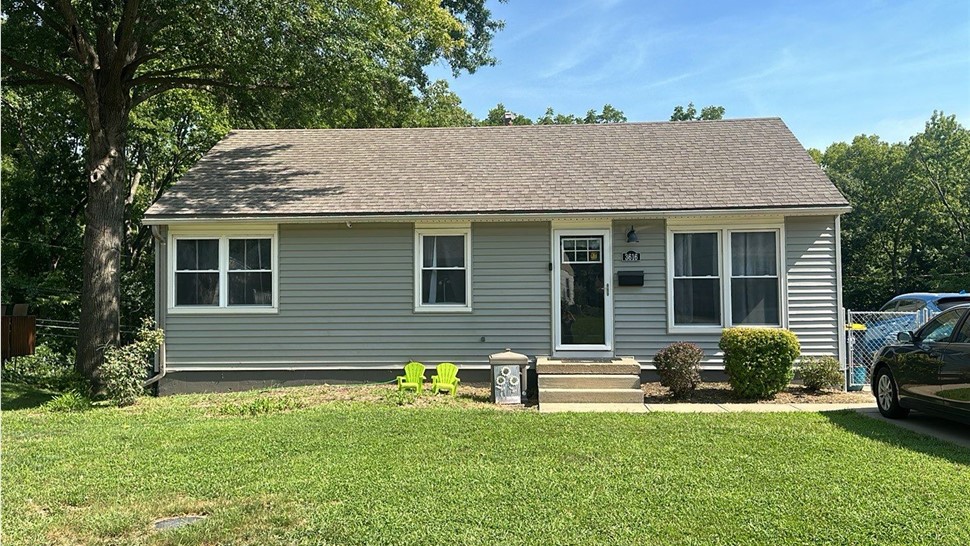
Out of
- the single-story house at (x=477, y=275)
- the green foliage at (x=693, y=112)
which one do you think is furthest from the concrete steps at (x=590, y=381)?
the green foliage at (x=693, y=112)

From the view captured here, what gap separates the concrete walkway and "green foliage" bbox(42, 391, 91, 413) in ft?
22.4

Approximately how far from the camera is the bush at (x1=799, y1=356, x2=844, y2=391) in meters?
9.24

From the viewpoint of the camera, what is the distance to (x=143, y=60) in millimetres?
11148

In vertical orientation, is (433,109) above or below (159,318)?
above

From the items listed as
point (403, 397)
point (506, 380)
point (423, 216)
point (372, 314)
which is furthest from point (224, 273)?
point (506, 380)

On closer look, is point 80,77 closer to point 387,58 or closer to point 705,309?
point 387,58

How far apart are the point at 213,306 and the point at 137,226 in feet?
45.9

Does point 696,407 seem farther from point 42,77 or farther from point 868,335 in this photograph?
point 42,77

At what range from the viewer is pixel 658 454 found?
5559 millimetres

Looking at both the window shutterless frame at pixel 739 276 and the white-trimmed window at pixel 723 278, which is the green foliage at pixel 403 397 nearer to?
the white-trimmed window at pixel 723 278

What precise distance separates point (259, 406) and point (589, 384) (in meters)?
4.71

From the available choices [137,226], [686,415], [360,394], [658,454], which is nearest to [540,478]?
[658,454]

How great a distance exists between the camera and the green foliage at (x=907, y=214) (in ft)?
97.7

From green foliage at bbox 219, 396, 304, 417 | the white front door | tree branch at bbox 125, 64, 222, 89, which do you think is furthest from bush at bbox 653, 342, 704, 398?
tree branch at bbox 125, 64, 222, 89
